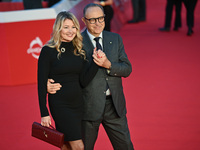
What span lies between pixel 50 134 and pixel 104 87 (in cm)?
60

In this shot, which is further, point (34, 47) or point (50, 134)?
point (34, 47)

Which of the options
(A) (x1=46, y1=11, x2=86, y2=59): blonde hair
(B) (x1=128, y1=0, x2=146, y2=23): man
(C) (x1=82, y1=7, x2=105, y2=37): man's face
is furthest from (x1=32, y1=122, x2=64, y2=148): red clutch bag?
(B) (x1=128, y1=0, x2=146, y2=23): man

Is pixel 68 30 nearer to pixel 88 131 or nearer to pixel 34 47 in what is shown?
pixel 88 131

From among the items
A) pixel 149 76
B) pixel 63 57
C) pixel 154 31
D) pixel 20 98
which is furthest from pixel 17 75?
pixel 154 31

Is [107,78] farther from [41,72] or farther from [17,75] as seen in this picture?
[17,75]

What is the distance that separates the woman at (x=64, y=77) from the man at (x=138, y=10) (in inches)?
367

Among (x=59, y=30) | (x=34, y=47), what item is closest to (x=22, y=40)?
(x=34, y=47)

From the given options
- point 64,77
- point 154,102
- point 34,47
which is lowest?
point 154,102

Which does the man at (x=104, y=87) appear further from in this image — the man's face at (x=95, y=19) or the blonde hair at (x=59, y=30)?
the blonde hair at (x=59, y=30)

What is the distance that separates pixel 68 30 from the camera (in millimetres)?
2969

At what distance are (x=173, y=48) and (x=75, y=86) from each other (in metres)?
6.06

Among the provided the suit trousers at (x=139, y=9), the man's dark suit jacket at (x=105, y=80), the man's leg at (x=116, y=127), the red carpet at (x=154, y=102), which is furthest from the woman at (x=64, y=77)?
the suit trousers at (x=139, y=9)

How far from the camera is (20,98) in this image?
6105mm

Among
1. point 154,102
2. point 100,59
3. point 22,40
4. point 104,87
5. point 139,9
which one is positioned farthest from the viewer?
point 139,9
